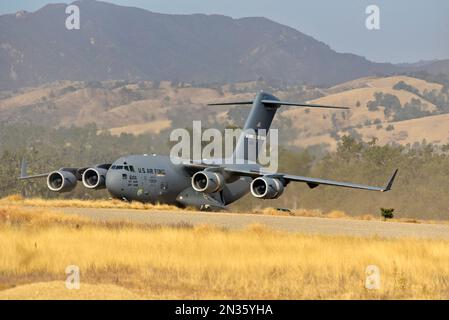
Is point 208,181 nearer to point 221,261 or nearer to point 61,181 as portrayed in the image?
point 61,181

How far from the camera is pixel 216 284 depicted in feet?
68.5

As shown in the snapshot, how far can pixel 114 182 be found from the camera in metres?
51.5

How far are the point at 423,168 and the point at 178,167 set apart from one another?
54.8 m

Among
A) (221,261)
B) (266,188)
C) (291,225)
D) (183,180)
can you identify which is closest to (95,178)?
(183,180)

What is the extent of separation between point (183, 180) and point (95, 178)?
5.03 m

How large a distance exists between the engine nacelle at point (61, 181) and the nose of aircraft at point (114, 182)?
14.5 ft

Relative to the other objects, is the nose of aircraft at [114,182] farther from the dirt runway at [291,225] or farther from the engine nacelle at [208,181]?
the dirt runway at [291,225]

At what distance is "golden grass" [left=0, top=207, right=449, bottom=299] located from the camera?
20469 mm

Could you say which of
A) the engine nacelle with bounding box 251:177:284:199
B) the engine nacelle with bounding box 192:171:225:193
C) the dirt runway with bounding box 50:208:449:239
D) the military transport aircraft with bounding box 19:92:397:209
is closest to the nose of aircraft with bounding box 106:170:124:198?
the military transport aircraft with bounding box 19:92:397:209

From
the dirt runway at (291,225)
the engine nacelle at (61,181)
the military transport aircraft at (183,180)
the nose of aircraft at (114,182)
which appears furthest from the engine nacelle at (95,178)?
the dirt runway at (291,225)
